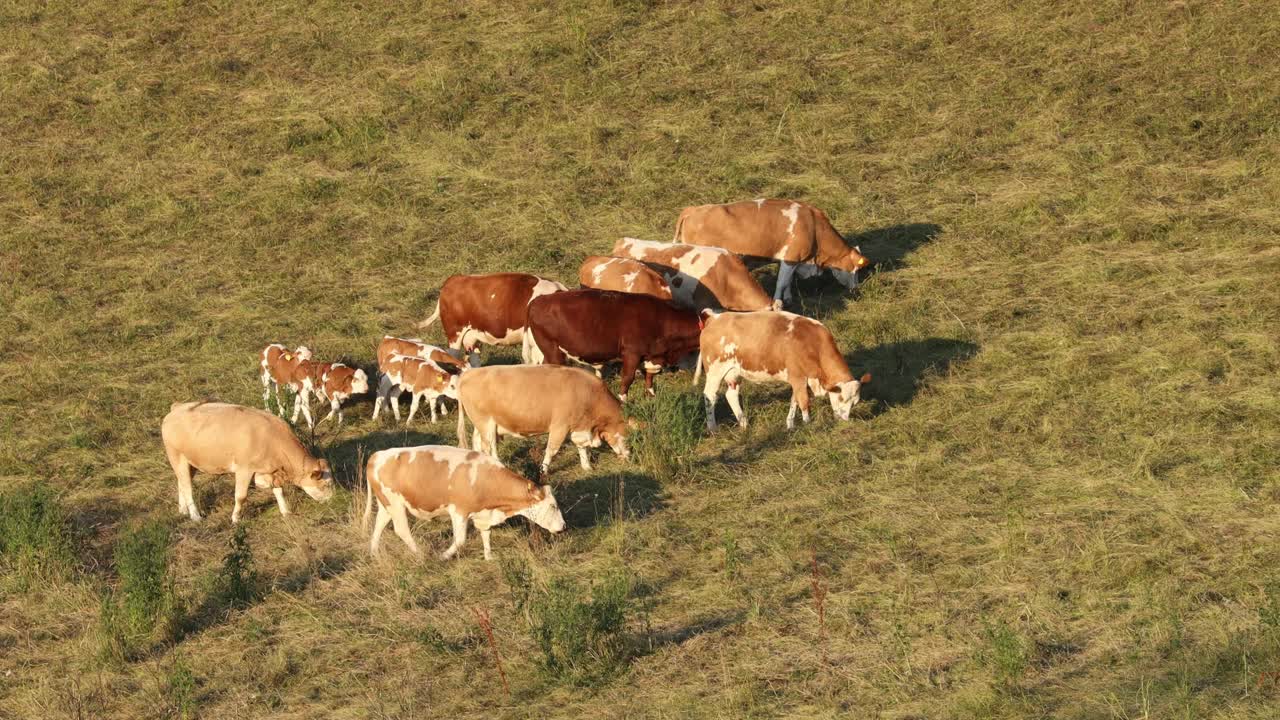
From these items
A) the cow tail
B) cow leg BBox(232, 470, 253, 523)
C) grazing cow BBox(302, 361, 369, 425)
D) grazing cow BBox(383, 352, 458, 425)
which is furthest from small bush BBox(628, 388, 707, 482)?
the cow tail

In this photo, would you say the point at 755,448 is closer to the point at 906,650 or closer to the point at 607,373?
the point at 607,373

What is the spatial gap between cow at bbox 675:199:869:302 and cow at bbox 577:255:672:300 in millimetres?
1788

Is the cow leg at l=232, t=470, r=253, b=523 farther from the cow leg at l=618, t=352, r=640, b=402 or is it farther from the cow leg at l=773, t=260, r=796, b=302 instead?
the cow leg at l=773, t=260, r=796, b=302

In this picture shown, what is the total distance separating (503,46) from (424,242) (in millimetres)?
6902

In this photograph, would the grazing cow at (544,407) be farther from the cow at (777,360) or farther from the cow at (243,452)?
the cow at (243,452)

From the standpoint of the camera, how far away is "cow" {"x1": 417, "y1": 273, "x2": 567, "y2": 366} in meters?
17.3

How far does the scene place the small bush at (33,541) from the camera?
42.1 ft

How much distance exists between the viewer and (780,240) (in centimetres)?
1955

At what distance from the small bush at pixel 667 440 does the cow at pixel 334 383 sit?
345 cm

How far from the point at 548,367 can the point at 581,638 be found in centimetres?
465

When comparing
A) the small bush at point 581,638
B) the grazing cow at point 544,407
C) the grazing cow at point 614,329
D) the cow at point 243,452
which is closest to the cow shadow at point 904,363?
the grazing cow at point 614,329

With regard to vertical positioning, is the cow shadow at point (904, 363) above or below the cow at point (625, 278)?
below

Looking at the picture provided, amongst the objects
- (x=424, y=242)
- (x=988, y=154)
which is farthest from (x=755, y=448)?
(x=988, y=154)

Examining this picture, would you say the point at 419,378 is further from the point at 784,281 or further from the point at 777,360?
the point at 784,281
